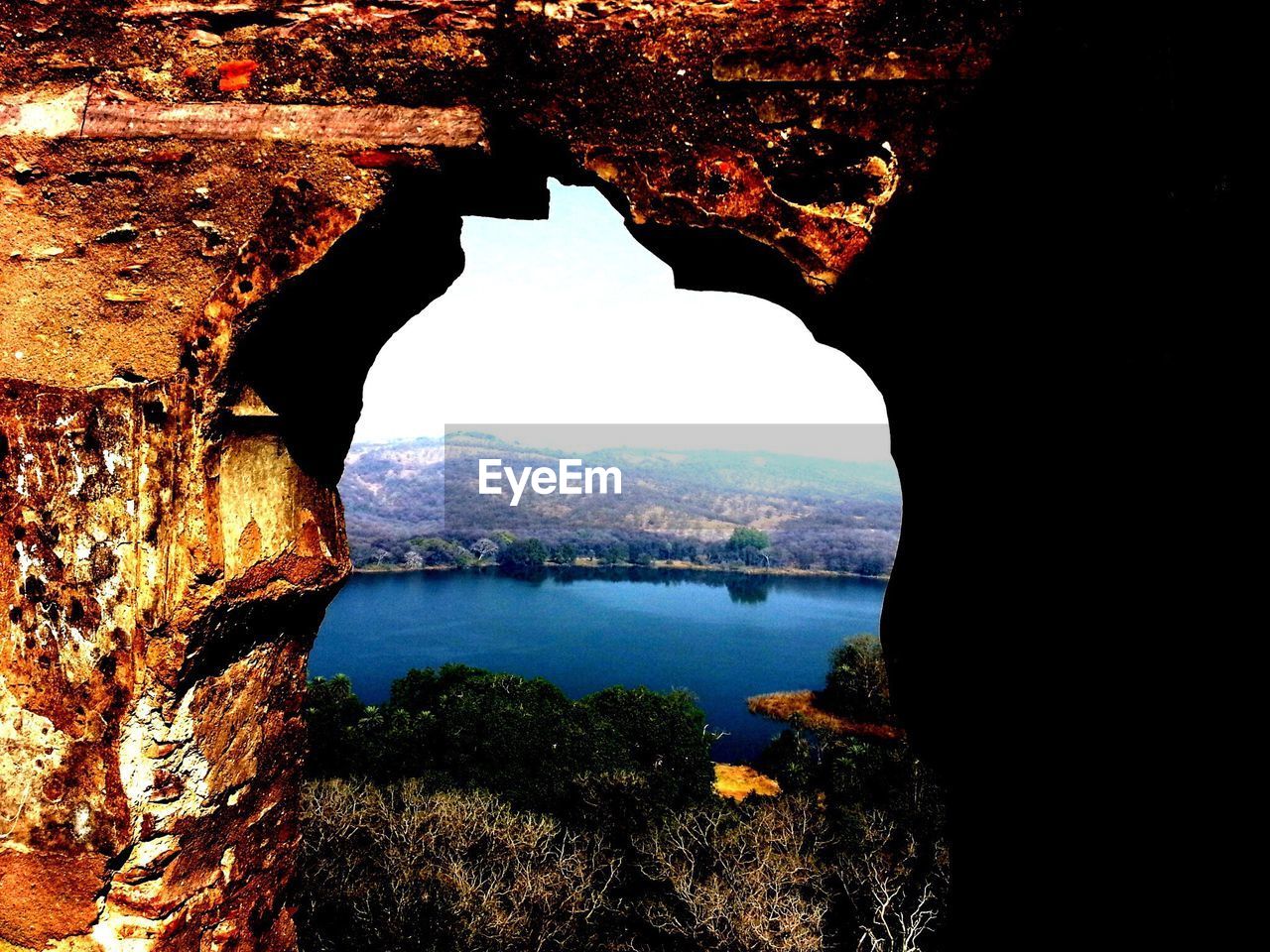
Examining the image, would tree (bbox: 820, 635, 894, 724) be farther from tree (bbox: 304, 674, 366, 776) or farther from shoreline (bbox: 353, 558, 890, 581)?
shoreline (bbox: 353, 558, 890, 581)

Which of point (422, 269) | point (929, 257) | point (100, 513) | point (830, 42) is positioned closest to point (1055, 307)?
point (929, 257)

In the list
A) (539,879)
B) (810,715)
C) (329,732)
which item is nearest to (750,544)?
(810,715)

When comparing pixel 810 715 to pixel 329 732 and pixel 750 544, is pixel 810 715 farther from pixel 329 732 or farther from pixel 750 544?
pixel 750 544

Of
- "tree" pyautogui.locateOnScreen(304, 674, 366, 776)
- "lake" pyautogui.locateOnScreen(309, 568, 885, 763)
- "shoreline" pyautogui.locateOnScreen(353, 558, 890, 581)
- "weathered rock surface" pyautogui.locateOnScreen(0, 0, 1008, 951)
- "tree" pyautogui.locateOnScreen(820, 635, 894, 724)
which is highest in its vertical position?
"weathered rock surface" pyautogui.locateOnScreen(0, 0, 1008, 951)

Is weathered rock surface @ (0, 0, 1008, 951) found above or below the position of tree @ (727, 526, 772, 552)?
above

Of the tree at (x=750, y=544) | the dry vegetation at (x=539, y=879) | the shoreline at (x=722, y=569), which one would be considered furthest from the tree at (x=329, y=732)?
the tree at (x=750, y=544)

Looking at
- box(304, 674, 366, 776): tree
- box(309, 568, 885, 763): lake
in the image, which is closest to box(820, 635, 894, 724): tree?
box(309, 568, 885, 763): lake
